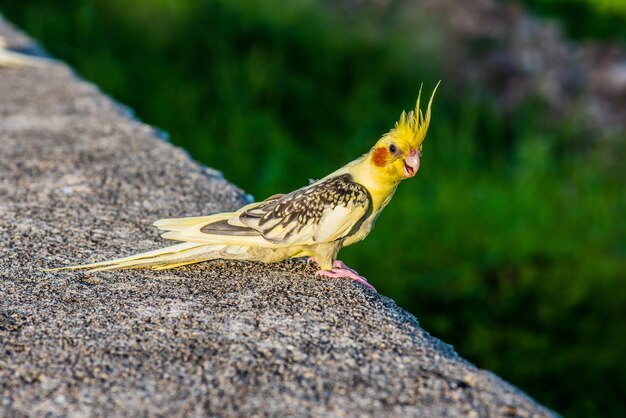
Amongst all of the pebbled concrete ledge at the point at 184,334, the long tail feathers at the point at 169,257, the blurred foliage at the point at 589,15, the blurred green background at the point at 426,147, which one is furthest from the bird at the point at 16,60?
the blurred foliage at the point at 589,15

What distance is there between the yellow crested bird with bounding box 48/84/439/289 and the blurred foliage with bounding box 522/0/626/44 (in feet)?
18.2

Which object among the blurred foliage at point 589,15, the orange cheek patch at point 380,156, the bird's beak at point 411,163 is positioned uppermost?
the blurred foliage at point 589,15

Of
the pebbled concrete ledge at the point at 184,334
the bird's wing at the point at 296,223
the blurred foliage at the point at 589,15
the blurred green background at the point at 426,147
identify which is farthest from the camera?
the blurred foliage at the point at 589,15

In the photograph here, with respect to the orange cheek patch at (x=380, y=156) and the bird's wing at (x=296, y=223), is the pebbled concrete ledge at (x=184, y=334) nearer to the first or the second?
the bird's wing at (x=296, y=223)

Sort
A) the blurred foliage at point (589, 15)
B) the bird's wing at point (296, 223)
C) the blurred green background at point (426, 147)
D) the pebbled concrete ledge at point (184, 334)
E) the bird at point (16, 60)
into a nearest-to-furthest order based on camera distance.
Answer: 1. the pebbled concrete ledge at point (184, 334)
2. the bird's wing at point (296, 223)
3. the blurred green background at point (426, 147)
4. the bird at point (16, 60)
5. the blurred foliage at point (589, 15)

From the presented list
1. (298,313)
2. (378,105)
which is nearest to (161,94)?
(378,105)

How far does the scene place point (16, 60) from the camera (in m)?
5.02

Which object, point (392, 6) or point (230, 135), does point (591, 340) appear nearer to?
point (230, 135)

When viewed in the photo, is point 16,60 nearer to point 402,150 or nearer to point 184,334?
point 402,150

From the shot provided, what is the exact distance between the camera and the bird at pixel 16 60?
5.00 m

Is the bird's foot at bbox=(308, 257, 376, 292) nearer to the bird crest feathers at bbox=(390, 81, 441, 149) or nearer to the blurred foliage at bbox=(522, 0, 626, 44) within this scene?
the bird crest feathers at bbox=(390, 81, 441, 149)

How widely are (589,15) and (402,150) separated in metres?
5.92

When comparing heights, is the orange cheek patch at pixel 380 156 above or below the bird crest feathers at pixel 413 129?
below

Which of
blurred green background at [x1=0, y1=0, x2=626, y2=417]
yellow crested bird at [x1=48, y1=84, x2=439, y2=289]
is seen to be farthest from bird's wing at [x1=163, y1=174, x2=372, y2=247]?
blurred green background at [x1=0, y1=0, x2=626, y2=417]
